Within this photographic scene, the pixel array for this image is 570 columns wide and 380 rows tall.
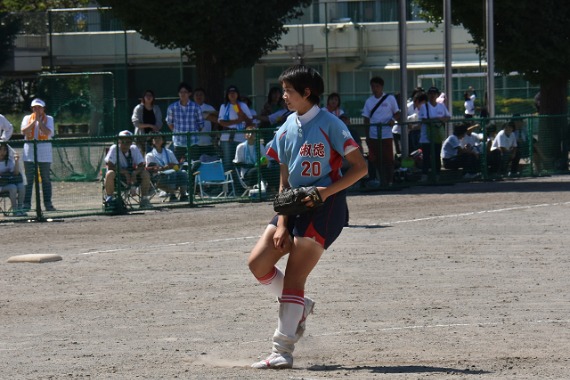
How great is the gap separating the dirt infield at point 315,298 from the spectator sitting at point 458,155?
16.0ft

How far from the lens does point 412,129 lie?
23.0 metres

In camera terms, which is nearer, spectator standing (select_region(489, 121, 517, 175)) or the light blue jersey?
the light blue jersey

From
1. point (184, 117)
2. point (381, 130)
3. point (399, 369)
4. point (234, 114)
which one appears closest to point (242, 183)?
point (234, 114)

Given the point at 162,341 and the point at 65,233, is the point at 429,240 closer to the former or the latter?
the point at 65,233

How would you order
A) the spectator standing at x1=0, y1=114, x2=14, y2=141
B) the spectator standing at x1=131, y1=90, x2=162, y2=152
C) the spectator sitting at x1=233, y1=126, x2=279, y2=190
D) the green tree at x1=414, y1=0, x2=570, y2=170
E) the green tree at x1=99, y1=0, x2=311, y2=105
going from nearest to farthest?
the spectator standing at x1=0, y1=114, x2=14, y2=141 < the spectator sitting at x1=233, y1=126, x2=279, y2=190 < the spectator standing at x1=131, y1=90, x2=162, y2=152 < the green tree at x1=99, y1=0, x2=311, y2=105 < the green tree at x1=414, y1=0, x2=570, y2=170

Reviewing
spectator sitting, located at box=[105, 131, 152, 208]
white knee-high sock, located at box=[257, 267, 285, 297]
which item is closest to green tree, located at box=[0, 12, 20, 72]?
spectator sitting, located at box=[105, 131, 152, 208]

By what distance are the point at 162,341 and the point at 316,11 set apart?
44815 mm

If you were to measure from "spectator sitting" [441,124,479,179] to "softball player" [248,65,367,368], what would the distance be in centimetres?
1554

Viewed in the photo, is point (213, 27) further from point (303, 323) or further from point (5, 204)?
point (303, 323)

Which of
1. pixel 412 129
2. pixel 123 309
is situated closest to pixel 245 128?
pixel 412 129

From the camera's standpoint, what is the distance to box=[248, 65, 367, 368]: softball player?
763cm

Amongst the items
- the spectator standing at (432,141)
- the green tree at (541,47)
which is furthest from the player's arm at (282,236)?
the green tree at (541,47)

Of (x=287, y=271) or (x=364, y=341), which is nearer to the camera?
(x=287, y=271)

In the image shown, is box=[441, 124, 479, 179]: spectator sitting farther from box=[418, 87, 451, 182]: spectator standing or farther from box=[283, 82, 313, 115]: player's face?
box=[283, 82, 313, 115]: player's face
